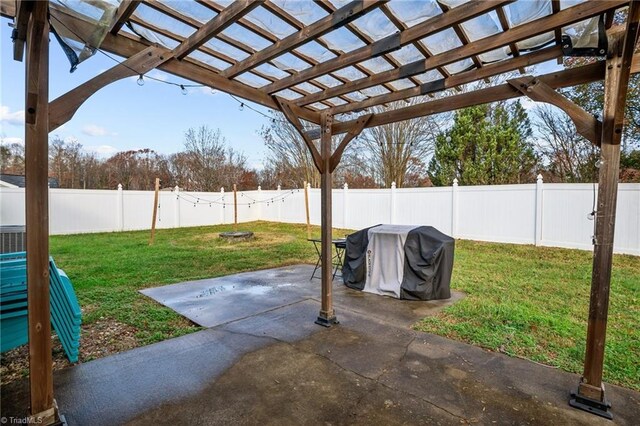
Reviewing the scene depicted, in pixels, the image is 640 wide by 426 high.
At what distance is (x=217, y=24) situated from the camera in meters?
1.96

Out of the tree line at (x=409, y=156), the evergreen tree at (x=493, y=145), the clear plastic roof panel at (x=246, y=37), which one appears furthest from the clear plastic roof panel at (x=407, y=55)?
the evergreen tree at (x=493, y=145)

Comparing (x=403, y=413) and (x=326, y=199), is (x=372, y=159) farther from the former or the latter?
(x=403, y=413)

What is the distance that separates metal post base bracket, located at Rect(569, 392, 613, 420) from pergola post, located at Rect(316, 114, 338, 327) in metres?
2.07

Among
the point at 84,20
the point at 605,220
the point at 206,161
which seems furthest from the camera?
the point at 206,161

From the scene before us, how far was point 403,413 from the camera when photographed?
204 centimetres

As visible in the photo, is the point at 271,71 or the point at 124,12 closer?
the point at 124,12

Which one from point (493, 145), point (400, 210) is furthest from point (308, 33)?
point (493, 145)

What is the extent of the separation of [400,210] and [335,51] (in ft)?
25.9

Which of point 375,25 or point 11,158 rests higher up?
point 11,158

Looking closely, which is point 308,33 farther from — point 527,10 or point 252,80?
point 527,10

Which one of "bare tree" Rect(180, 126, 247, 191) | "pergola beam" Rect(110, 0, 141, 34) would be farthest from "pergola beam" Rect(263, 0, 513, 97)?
"bare tree" Rect(180, 126, 247, 191)

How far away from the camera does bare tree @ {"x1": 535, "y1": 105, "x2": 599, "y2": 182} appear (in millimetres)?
10359

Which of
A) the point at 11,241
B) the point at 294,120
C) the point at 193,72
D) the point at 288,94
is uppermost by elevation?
the point at 288,94

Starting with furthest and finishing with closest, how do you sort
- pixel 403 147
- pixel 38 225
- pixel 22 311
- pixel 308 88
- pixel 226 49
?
pixel 403 147 → pixel 308 88 → pixel 22 311 → pixel 226 49 → pixel 38 225
